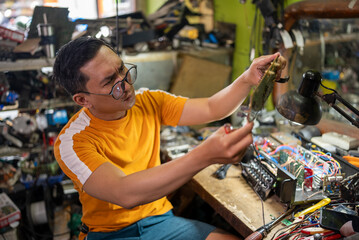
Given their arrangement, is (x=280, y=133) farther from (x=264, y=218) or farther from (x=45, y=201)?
(x=45, y=201)

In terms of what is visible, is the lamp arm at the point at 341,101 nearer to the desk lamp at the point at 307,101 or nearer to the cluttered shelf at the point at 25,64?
the desk lamp at the point at 307,101

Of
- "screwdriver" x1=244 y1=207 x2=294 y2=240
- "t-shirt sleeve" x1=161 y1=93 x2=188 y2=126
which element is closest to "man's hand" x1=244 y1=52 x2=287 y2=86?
"t-shirt sleeve" x1=161 y1=93 x2=188 y2=126

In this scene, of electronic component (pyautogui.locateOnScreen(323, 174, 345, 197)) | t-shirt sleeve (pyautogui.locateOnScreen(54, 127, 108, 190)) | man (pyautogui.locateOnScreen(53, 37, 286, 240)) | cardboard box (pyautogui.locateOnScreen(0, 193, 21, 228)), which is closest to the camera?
man (pyautogui.locateOnScreen(53, 37, 286, 240))

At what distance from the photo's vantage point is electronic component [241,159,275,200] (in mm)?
1506

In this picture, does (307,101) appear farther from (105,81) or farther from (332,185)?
(105,81)

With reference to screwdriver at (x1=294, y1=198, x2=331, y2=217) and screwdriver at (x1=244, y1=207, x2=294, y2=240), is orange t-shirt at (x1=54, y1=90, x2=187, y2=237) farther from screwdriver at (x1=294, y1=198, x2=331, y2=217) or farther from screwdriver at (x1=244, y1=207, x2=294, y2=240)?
screwdriver at (x1=294, y1=198, x2=331, y2=217)

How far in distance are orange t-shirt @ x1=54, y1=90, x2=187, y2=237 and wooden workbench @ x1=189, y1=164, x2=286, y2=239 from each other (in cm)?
26

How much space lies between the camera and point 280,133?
2.07 metres

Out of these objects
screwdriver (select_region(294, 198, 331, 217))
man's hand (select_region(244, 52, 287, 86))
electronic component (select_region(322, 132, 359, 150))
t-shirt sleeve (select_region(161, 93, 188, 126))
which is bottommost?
screwdriver (select_region(294, 198, 331, 217))

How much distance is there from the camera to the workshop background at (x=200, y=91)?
156 centimetres

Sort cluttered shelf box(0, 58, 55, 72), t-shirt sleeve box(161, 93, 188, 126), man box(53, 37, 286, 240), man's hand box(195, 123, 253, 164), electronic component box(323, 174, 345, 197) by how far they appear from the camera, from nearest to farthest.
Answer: man's hand box(195, 123, 253, 164), man box(53, 37, 286, 240), electronic component box(323, 174, 345, 197), t-shirt sleeve box(161, 93, 188, 126), cluttered shelf box(0, 58, 55, 72)

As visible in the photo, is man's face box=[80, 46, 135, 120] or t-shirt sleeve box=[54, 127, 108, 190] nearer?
t-shirt sleeve box=[54, 127, 108, 190]

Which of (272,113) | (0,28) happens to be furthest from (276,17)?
(0,28)

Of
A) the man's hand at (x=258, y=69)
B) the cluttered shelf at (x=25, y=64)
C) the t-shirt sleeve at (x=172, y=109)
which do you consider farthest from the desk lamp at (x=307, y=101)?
the cluttered shelf at (x=25, y=64)
